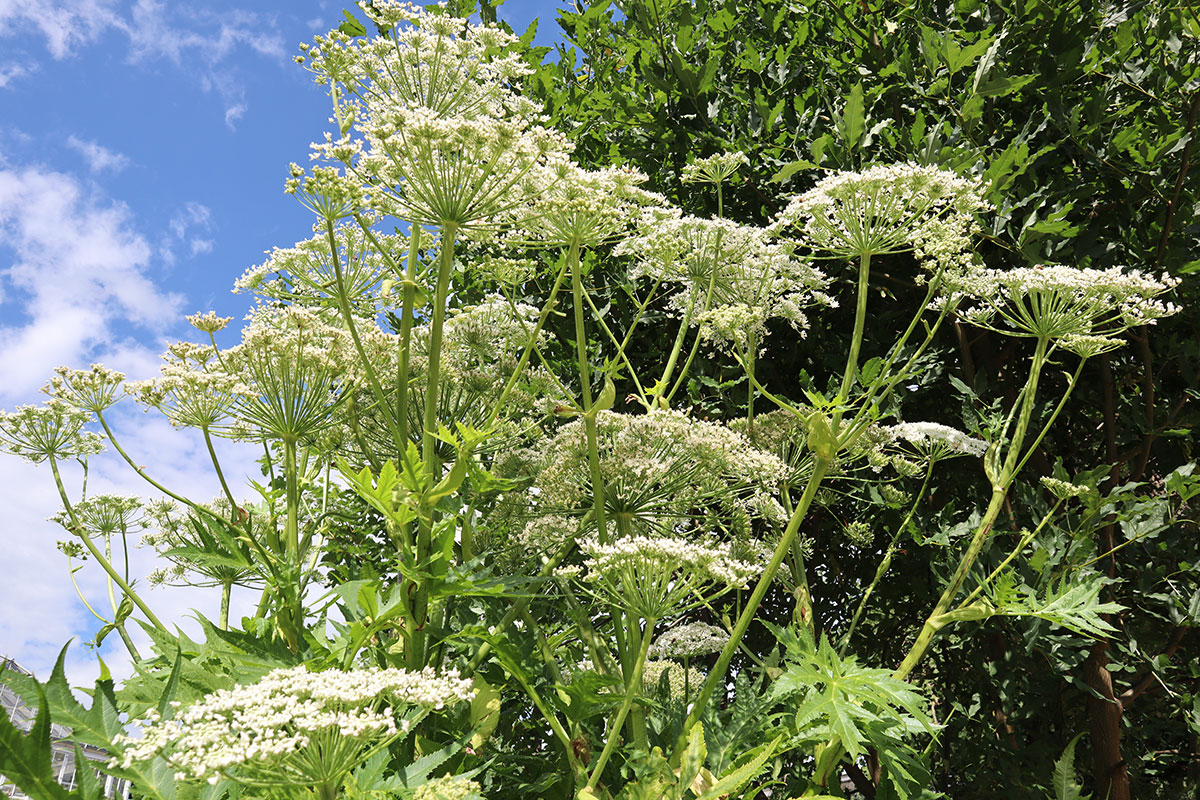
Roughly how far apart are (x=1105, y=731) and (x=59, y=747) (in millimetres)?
5013

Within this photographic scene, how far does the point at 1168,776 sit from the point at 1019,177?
3.28 metres

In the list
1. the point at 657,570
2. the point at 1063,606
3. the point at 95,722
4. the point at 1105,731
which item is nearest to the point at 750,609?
the point at 657,570

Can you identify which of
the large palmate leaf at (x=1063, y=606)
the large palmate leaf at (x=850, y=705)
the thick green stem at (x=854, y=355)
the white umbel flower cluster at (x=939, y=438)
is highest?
the thick green stem at (x=854, y=355)

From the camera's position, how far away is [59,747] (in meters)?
4.36

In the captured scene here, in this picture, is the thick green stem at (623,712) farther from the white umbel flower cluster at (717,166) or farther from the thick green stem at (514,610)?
the white umbel flower cluster at (717,166)

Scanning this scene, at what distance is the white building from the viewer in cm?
181

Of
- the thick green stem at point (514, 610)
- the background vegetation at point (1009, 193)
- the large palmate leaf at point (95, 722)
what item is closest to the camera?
the large palmate leaf at point (95, 722)

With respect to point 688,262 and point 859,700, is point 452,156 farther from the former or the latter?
point 859,700

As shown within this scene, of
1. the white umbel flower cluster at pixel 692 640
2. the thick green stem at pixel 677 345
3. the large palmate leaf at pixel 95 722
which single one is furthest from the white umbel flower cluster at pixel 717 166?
the large palmate leaf at pixel 95 722

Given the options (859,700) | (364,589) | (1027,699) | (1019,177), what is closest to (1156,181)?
(1019,177)

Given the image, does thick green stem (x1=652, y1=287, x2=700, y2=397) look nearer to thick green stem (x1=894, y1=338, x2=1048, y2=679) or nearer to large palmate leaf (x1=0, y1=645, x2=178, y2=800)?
thick green stem (x1=894, y1=338, x2=1048, y2=679)

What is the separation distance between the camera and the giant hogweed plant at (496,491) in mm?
2092

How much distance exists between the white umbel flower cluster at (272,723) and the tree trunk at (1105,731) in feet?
9.85

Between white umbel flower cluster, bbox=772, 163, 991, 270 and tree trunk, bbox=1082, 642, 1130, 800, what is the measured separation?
6.46ft
